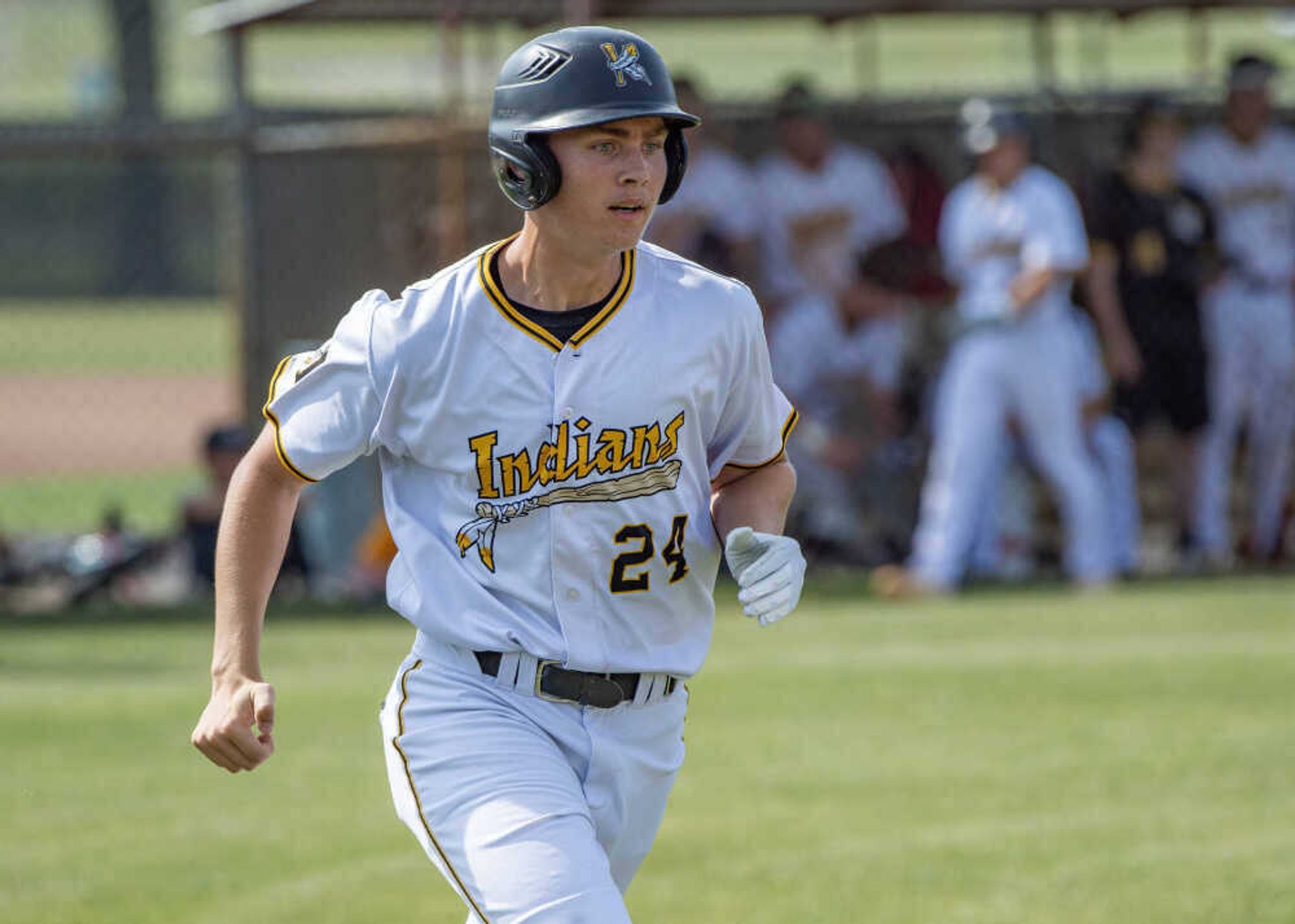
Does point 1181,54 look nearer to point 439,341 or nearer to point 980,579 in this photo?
point 980,579

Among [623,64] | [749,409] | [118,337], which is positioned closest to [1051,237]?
[749,409]

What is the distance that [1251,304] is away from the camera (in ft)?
38.7

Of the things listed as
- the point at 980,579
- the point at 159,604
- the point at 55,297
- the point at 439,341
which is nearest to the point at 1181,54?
the point at 55,297

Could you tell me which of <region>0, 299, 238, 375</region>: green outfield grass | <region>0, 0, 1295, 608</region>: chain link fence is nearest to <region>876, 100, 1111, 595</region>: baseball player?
<region>0, 0, 1295, 608</region>: chain link fence

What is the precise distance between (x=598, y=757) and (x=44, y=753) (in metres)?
4.38

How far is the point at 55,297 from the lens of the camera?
32.5 m

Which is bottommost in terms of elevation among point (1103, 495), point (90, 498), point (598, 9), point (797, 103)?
point (90, 498)

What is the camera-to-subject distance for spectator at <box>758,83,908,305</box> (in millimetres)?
11586

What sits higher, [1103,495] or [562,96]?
[562,96]

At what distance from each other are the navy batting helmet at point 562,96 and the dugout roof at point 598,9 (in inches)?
277

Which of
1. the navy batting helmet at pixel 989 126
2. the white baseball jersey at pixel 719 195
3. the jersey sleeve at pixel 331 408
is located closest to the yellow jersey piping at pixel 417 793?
the jersey sleeve at pixel 331 408

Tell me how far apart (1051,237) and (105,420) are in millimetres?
18959

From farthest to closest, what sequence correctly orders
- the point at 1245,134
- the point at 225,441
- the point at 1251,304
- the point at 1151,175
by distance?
1. the point at 1251,304
2. the point at 1245,134
3. the point at 1151,175
4. the point at 225,441

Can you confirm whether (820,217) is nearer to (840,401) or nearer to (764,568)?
(840,401)
